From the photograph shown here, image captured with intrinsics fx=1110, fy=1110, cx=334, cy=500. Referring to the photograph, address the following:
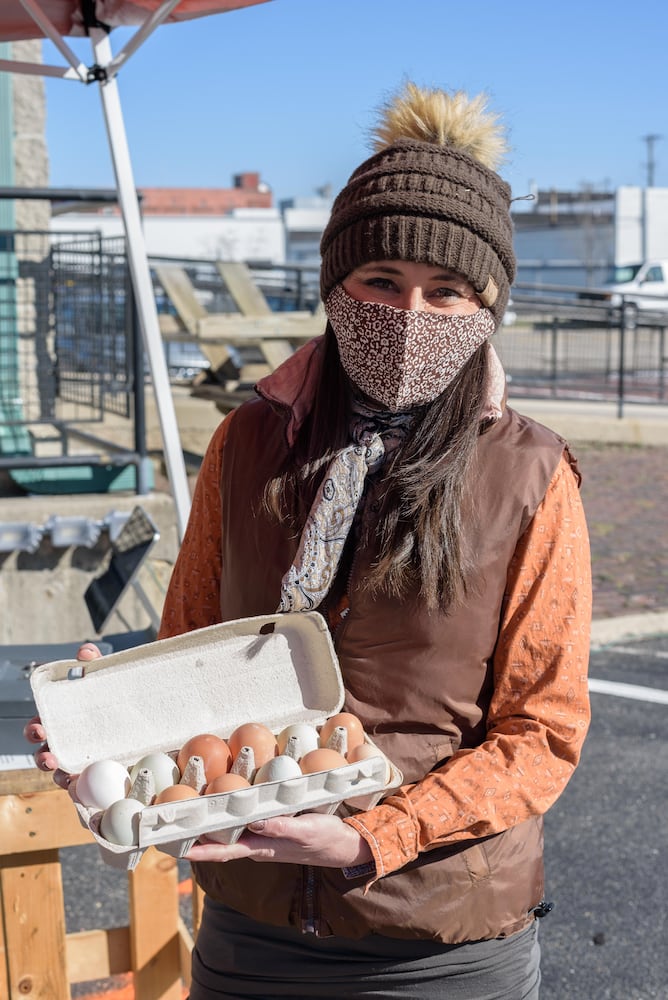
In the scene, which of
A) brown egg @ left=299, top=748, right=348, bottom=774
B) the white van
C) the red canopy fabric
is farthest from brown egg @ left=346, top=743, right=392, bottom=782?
the white van

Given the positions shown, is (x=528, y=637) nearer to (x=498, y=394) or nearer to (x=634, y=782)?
(x=498, y=394)

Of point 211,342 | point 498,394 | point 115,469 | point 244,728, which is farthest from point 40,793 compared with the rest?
point 211,342

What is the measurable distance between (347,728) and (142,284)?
2710 mm

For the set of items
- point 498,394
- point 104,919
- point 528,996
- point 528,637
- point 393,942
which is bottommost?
point 104,919

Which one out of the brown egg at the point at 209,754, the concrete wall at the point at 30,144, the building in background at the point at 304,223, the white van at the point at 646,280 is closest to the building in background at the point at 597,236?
the building in background at the point at 304,223

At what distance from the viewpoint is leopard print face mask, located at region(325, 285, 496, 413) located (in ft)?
5.68

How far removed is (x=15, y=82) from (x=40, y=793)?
18.7 ft

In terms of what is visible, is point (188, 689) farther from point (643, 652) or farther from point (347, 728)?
point (643, 652)

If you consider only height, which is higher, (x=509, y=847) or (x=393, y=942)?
(x=509, y=847)

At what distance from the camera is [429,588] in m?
1.68

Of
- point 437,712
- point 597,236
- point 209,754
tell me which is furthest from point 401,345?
point 597,236

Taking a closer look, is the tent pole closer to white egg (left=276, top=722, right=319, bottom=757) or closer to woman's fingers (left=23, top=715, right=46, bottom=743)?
woman's fingers (left=23, top=715, right=46, bottom=743)

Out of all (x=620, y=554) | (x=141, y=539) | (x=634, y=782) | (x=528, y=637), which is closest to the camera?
(x=528, y=637)

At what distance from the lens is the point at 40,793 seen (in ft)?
8.07
